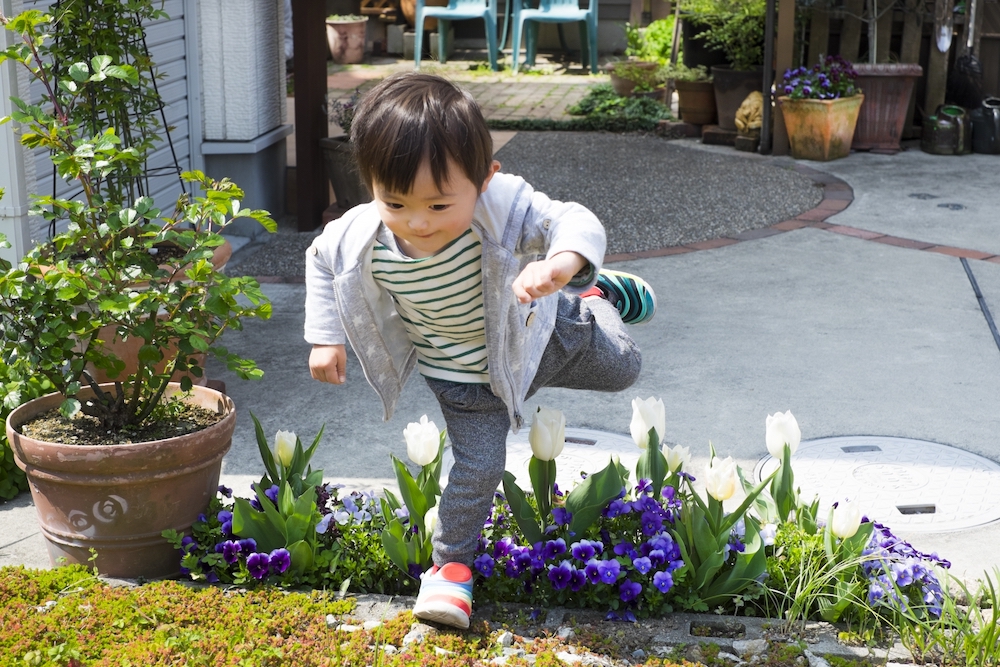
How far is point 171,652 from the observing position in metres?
2.21

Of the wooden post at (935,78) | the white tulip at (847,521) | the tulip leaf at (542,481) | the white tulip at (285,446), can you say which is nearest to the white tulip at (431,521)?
the tulip leaf at (542,481)

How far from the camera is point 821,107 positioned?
7.86 meters

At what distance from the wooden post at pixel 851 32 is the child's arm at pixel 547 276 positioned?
752 cm

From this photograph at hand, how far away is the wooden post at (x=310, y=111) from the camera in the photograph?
6086 mm

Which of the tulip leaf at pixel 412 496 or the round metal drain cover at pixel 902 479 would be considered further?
the round metal drain cover at pixel 902 479

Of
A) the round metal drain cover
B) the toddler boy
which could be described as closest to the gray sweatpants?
the toddler boy

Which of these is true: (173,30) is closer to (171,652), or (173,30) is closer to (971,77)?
→ (171,652)

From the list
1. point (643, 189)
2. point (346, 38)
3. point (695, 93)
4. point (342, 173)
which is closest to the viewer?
point (342, 173)

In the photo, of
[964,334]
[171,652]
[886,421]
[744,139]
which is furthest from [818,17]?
[171,652]

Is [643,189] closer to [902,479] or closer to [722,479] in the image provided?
[902,479]

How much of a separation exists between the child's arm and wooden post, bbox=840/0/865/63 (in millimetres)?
7523

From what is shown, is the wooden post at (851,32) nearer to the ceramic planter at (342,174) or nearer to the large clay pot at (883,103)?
the large clay pot at (883,103)

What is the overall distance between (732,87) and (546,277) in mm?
7215

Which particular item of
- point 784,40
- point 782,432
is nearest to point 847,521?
point 782,432
